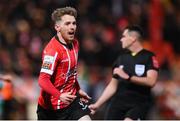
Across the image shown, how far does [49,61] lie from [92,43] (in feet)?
33.2

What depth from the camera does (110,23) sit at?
19250mm

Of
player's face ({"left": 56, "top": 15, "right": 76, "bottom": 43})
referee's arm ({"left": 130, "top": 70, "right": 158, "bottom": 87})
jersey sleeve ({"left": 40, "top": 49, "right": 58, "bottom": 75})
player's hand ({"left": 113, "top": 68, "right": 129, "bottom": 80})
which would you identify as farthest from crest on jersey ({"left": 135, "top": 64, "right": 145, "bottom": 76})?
jersey sleeve ({"left": 40, "top": 49, "right": 58, "bottom": 75})

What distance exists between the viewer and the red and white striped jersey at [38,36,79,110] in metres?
8.51

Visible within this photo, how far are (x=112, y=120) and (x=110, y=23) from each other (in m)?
8.78

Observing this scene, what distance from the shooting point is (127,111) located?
10.6 meters

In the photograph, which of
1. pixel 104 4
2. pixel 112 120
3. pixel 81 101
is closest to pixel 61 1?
pixel 104 4

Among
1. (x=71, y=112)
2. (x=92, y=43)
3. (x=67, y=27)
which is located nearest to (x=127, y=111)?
(x=71, y=112)

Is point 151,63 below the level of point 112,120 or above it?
above

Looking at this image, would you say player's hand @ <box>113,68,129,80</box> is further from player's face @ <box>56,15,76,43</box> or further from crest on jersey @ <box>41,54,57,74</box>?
crest on jersey @ <box>41,54,57,74</box>

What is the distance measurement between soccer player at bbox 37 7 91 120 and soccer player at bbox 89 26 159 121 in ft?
4.99

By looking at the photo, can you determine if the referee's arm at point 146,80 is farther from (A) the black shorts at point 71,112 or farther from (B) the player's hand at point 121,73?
(A) the black shorts at point 71,112

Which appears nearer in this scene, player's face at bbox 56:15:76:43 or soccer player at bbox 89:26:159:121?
player's face at bbox 56:15:76:43

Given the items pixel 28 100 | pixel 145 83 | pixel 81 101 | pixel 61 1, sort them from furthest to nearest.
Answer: pixel 61 1 → pixel 28 100 → pixel 145 83 → pixel 81 101

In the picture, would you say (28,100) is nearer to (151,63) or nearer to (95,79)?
(95,79)
